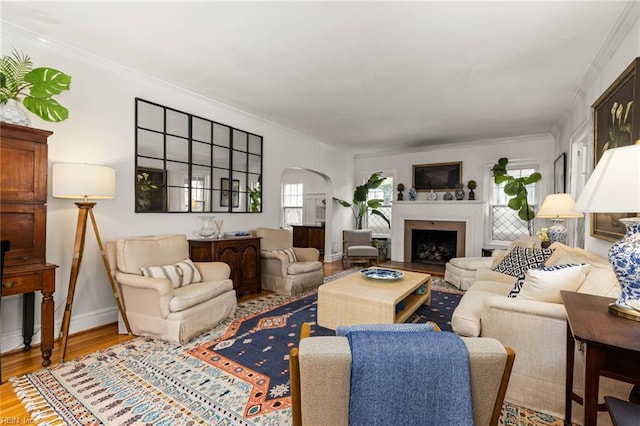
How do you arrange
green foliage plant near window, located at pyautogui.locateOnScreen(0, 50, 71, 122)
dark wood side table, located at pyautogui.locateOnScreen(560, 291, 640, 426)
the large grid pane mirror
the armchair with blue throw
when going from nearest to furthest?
the armchair with blue throw
dark wood side table, located at pyautogui.locateOnScreen(560, 291, 640, 426)
green foliage plant near window, located at pyautogui.locateOnScreen(0, 50, 71, 122)
the large grid pane mirror

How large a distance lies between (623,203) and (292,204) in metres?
7.92

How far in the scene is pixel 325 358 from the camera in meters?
0.85

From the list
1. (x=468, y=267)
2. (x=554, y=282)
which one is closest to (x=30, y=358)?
(x=554, y=282)

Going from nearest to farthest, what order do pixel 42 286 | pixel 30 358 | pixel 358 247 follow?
pixel 42 286 < pixel 30 358 < pixel 358 247

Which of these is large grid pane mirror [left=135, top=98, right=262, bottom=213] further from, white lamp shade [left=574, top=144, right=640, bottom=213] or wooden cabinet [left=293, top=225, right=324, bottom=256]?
white lamp shade [left=574, top=144, right=640, bottom=213]

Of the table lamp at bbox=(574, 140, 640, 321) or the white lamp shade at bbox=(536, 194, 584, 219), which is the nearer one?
the table lamp at bbox=(574, 140, 640, 321)

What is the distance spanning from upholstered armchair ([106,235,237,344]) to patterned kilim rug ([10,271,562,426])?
15 centimetres

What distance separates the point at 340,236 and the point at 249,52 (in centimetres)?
512

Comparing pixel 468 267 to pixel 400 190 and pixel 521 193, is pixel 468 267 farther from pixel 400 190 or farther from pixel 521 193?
pixel 400 190

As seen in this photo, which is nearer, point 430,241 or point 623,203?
point 623,203

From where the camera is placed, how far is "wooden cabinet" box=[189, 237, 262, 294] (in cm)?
368

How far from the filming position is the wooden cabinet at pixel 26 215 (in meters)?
2.16

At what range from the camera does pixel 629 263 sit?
1.30 metres

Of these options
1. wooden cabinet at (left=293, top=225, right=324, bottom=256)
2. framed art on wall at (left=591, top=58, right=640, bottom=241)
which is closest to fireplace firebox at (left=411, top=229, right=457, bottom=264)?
wooden cabinet at (left=293, top=225, right=324, bottom=256)
